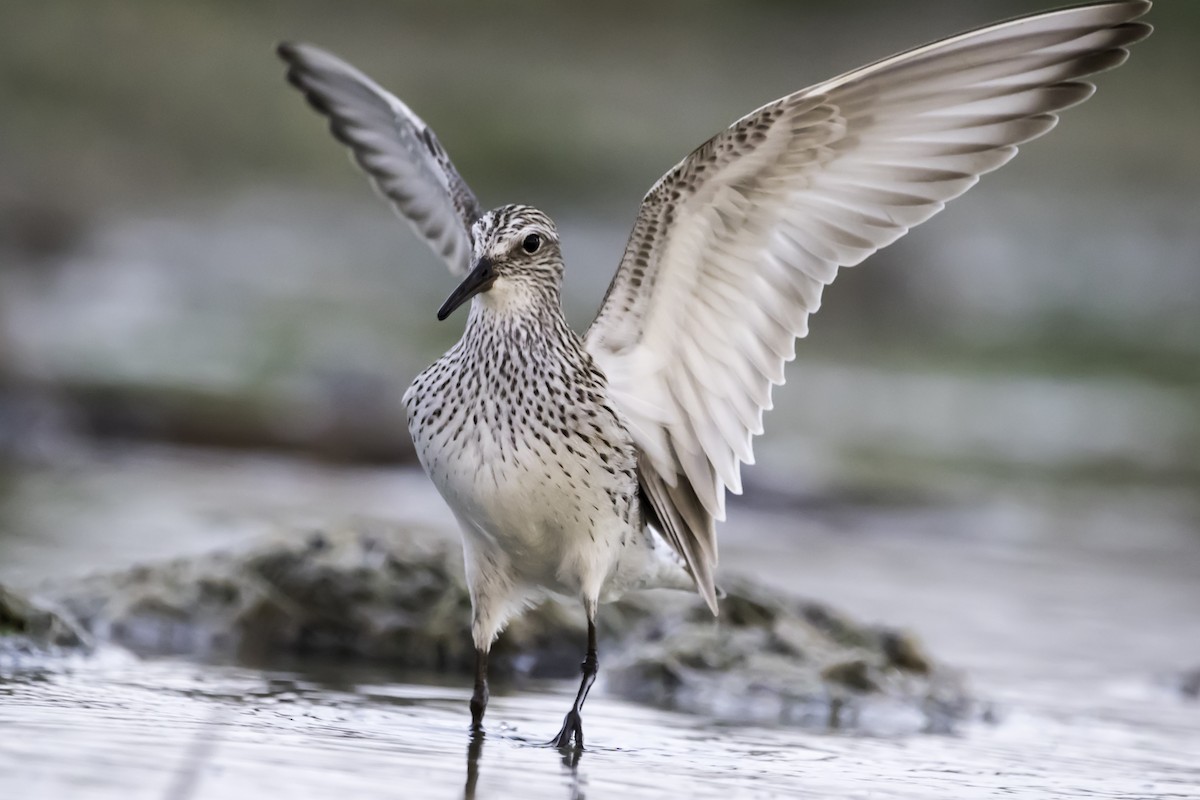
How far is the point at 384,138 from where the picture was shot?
310 inches

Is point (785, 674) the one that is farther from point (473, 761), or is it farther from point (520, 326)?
point (473, 761)

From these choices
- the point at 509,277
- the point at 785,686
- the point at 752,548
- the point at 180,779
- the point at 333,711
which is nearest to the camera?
the point at 180,779

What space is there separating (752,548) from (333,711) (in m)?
5.57

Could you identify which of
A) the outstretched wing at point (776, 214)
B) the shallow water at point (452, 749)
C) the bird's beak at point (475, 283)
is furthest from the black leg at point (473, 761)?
the bird's beak at point (475, 283)

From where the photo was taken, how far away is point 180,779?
4.20m

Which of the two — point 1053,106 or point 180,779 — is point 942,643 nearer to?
point 1053,106

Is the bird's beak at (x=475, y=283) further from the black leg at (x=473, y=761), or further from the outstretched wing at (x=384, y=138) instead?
the outstretched wing at (x=384, y=138)

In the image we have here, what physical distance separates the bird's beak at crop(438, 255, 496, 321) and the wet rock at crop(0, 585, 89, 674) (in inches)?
71.4

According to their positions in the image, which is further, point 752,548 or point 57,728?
point 752,548

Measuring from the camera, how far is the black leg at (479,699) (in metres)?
5.68


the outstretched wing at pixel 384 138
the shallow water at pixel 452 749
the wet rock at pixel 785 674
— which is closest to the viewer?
the shallow water at pixel 452 749

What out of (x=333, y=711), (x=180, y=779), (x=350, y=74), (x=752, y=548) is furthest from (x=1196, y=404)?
(x=180, y=779)

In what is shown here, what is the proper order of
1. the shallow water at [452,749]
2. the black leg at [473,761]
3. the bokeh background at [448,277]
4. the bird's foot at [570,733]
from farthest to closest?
the bokeh background at [448,277]
the bird's foot at [570,733]
the black leg at [473,761]
the shallow water at [452,749]

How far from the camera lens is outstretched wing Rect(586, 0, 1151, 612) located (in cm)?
568
